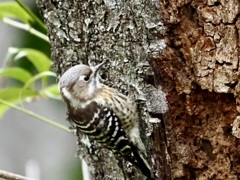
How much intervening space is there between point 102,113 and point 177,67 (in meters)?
0.62

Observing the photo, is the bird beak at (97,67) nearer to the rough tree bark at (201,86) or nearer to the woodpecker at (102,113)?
the woodpecker at (102,113)

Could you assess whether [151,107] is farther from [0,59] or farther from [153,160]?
[0,59]

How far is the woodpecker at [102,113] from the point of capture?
7.92 ft

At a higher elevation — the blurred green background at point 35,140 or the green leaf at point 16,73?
the green leaf at point 16,73

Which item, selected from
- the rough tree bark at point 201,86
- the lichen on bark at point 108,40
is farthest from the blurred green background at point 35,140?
the rough tree bark at point 201,86

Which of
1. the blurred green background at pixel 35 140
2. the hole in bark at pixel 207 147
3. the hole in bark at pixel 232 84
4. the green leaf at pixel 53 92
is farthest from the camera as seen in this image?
the blurred green background at pixel 35 140

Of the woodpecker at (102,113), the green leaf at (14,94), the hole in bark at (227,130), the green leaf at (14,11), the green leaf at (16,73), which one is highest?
the green leaf at (14,11)

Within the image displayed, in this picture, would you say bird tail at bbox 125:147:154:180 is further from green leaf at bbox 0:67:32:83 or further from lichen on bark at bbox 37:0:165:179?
green leaf at bbox 0:67:32:83

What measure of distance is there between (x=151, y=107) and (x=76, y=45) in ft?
1.21

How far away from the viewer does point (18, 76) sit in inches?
104

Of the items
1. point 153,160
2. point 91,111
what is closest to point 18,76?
point 91,111

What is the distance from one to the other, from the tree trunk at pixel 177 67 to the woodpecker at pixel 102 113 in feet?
0.28

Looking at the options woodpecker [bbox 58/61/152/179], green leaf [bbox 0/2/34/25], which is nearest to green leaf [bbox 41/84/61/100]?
woodpecker [bbox 58/61/152/179]

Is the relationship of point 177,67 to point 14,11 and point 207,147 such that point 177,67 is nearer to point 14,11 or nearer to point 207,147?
point 207,147
